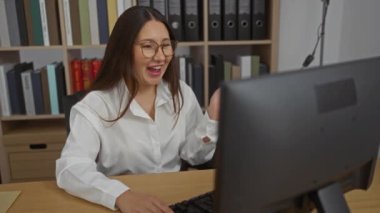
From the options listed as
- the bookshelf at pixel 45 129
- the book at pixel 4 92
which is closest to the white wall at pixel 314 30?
the bookshelf at pixel 45 129

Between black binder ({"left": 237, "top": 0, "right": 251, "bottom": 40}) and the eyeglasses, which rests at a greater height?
black binder ({"left": 237, "top": 0, "right": 251, "bottom": 40})

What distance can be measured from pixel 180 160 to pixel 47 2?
4.25 ft

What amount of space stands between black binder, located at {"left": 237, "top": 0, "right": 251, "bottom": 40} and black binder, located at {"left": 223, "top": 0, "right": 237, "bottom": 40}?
0.03 metres

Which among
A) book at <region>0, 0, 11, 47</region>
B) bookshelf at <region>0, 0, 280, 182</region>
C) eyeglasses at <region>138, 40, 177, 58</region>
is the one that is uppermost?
book at <region>0, 0, 11, 47</region>

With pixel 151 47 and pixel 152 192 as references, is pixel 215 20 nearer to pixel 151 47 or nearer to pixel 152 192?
pixel 151 47

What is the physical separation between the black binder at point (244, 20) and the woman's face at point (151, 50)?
40.0 inches

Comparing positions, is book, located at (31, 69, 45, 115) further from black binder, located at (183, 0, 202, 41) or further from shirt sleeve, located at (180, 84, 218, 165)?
shirt sleeve, located at (180, 84, 218, 165)

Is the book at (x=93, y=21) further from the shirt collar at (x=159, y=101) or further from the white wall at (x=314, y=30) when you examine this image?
the white wall at (x=314, y=30)

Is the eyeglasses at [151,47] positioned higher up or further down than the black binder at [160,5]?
further down

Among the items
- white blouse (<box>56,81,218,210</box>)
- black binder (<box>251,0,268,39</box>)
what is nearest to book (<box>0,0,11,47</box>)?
white blouse (<box>56,81,218,210</box>)

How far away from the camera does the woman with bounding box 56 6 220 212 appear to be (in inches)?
46.1

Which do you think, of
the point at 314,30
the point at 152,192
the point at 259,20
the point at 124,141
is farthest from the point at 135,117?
the point at 314,30

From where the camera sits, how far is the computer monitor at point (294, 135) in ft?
1.69

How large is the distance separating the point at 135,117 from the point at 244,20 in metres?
1.16
